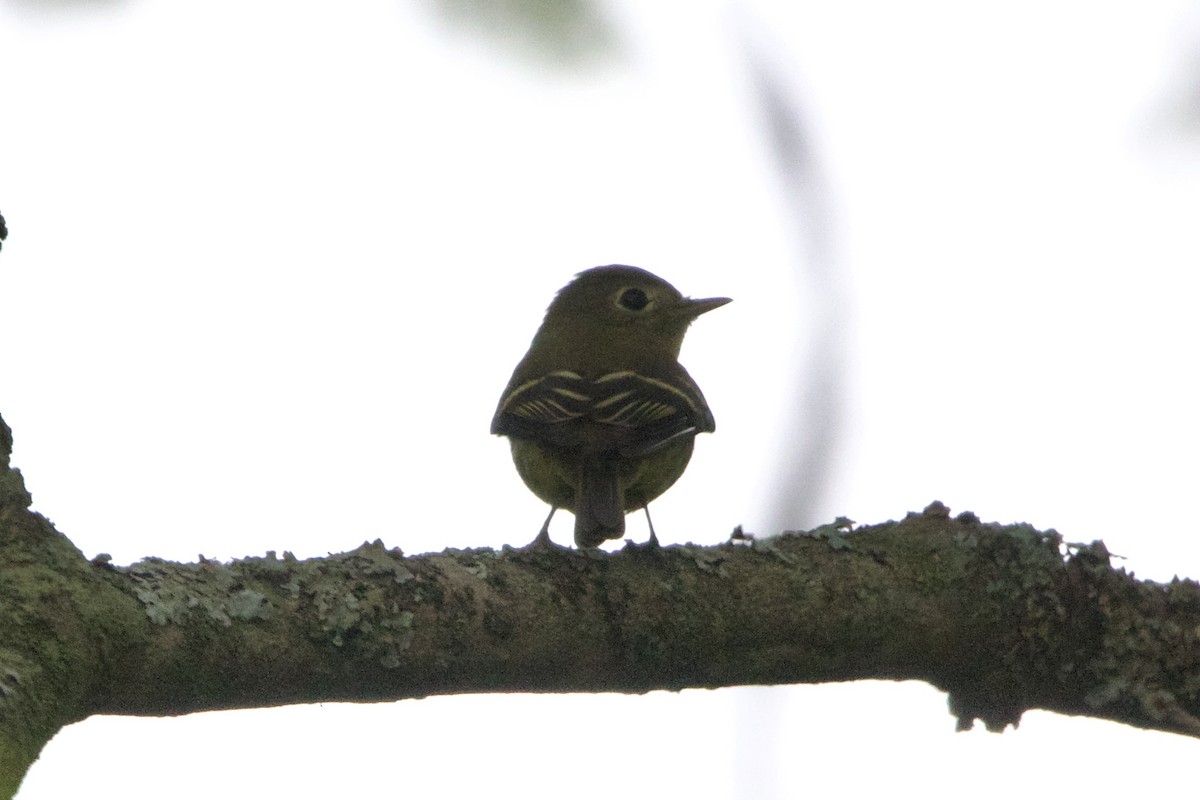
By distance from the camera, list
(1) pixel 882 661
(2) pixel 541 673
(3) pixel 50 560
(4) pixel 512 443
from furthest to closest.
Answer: (4) pixel 512 443 < (1) pixel 882 661 < (2) pixel 541 673 < (3) pixel 50 560

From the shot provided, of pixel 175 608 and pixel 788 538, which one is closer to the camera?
pixel 175 608

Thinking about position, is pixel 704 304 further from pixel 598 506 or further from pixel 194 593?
pixel 194 593

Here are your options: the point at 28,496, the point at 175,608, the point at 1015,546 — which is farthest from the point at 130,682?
the point at 1015,546

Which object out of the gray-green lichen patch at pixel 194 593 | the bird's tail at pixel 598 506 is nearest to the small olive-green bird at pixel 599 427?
the bird's tail at pixel 598 506

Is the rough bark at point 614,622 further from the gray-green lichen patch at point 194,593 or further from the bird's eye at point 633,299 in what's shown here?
the bird's eye at point 633,299

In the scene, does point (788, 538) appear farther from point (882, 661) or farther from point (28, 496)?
point (28, 496)

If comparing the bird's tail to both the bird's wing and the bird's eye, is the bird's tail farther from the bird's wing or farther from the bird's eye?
the bird's eye

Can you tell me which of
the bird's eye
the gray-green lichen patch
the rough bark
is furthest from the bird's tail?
the bird's eye

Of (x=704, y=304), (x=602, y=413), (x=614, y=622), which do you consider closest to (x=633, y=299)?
(x=704, y=304)
